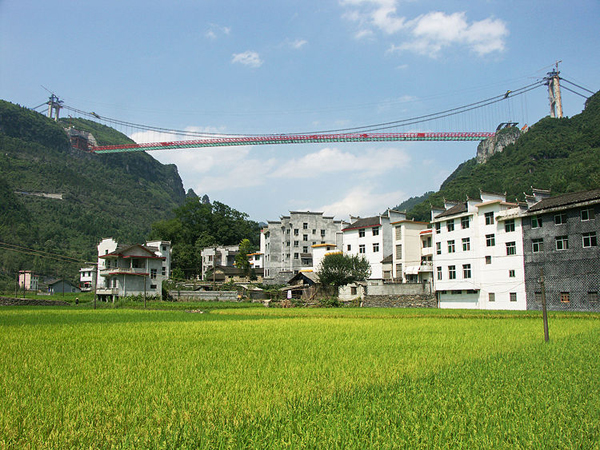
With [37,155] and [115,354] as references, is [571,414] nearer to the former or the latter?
[115,354]

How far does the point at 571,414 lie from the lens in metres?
6.23

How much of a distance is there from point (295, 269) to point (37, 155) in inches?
5602

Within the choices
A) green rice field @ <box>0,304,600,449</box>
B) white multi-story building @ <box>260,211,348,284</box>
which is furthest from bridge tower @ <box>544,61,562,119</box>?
green rice field @ <box>0,304,600,449</box>

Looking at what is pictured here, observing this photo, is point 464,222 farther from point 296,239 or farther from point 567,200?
point 296,239

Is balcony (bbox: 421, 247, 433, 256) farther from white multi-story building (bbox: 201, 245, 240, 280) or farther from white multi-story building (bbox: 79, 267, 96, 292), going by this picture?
white multi-story building (bbox: 79, 267, 96, 292)

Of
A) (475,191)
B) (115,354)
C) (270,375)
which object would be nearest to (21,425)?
(270,375)

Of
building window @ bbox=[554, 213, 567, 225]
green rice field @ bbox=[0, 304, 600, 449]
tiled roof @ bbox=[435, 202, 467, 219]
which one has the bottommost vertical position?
green rice field @ bbox=[0, 304, 600, 449]

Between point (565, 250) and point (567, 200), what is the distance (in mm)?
3872

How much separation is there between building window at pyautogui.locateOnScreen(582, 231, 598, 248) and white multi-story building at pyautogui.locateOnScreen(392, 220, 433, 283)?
2030 cm

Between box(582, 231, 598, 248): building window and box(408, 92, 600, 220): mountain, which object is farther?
box(408, 92, 600, 220): mountain

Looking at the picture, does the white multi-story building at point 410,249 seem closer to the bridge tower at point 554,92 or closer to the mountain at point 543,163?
the mountain at point 543,163

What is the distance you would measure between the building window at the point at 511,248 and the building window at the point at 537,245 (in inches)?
67.9

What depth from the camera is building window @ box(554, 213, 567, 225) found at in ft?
113

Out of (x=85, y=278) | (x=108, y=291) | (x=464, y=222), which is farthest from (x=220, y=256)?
(x=464, y=222)
